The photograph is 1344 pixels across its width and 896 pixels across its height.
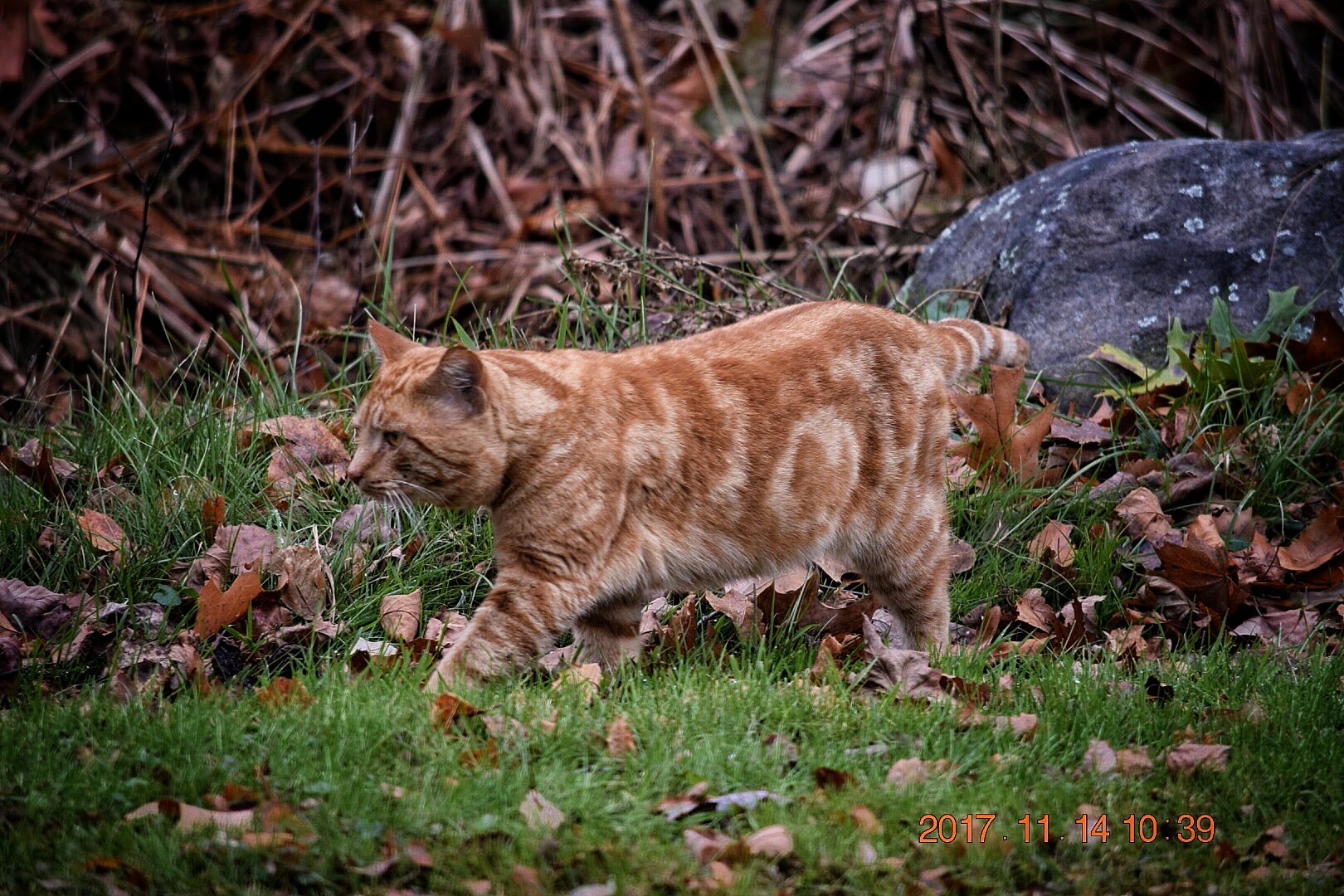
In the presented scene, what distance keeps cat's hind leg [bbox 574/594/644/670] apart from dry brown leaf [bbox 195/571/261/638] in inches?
44.3

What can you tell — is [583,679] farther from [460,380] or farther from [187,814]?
[187,814]

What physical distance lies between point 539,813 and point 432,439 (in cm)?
129

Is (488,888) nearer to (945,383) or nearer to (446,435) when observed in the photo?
(446,435)

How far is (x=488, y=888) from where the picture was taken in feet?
9.54

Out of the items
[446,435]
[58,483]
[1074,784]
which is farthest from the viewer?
[58,483]

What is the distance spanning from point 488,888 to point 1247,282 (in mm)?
4806

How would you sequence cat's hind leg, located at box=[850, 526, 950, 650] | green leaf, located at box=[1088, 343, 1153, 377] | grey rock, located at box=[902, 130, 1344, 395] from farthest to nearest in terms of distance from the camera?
1. grey rock, located at box=[902, 130, 1344, 395]
2. green leaf, located at box=[1088, 343, 1153, 377]
3. cat's hind leg, located at box=[850, 526, 950, 650]

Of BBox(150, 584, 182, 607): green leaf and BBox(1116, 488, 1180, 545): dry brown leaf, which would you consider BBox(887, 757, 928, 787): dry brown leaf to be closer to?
BBox(1116, 488, 1180, 545): dry brown leaf

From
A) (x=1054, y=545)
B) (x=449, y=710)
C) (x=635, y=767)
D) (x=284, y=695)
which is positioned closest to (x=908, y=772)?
(x=635, y=767)

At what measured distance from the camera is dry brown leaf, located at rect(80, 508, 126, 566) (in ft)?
15.4

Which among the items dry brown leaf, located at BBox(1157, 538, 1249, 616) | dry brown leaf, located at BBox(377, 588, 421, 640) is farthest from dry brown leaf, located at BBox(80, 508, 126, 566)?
dry brown leaf, located at BBox(1157, 538, 1249, 616)

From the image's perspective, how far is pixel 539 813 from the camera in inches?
125

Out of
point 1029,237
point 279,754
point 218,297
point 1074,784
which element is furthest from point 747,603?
point 218,297

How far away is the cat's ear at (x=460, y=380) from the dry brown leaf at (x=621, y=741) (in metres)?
1.08
